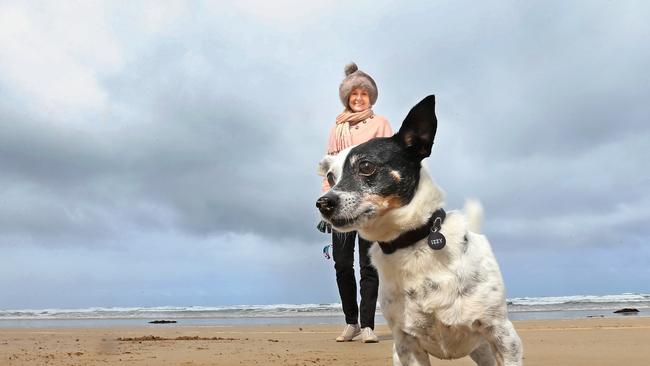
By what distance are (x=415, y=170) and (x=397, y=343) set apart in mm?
937

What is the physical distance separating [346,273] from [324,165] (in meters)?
3.25

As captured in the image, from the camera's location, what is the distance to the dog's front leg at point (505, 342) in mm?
2789

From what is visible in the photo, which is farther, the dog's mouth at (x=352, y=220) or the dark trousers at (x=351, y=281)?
the dark trousers at (x=351, y=281)

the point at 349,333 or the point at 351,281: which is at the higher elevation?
the point at 351,281

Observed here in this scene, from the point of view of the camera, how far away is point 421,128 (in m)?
2.95

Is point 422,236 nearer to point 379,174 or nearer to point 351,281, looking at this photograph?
point 379,174

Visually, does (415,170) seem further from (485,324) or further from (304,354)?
(304,354)

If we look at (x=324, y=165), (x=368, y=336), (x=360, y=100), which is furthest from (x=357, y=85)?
(x=368, y=336)

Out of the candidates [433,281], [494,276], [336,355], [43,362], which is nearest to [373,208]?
[433,281]

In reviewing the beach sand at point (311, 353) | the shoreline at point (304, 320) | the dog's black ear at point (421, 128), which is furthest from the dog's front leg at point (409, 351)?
the shoreline at point (304, 320)

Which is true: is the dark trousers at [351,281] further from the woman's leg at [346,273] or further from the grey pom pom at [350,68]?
the grey pom pom at [350,68]

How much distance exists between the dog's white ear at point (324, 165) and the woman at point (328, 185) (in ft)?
5.44

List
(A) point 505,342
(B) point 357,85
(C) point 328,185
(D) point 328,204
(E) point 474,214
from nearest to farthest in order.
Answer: (D) point 328,204 → (A) point 505,342 → (E) point 474,214 → (C) point 328,185 → (B) point 357,85

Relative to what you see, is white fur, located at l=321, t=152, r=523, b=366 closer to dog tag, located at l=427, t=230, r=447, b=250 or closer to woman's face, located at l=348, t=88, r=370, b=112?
dog tag, located at l=427, t=230, r=447, b=250
